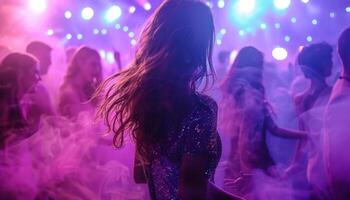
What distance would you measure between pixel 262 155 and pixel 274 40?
1325cm

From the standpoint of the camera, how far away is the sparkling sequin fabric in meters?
2.03

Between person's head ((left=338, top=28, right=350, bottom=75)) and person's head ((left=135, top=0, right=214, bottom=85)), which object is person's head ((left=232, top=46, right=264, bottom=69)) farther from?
person's head ((left=135, top=0, right=214, bottom=85))

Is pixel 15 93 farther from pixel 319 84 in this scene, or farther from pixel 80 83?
pixel 319 84

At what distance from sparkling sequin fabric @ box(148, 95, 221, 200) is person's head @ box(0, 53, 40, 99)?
287 cm

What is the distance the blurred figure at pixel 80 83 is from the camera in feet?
17.1

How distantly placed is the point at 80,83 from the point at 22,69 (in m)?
0.77

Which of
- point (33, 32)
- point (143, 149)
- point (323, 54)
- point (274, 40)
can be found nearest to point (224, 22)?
point (274, 40)

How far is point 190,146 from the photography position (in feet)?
6.68

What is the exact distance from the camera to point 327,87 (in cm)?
499

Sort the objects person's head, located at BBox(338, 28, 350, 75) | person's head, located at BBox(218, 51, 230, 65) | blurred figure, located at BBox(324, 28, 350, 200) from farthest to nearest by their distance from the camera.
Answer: person's head, located at BBox(218, 51, 230, 65), person's head, located at BBox(338, 28, 350, 75), blurred figure, located at BBox(324, 28, 350, 200)

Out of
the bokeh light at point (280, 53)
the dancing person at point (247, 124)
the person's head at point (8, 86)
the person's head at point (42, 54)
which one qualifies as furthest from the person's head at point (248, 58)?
the bokeh light at point (280, 53)

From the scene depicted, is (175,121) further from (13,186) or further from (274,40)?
(274,40)

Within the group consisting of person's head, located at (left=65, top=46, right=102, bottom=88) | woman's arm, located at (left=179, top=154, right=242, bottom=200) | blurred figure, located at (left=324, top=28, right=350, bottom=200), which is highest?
person's head, located at (left=65, top=46, right=102, bottom=88)

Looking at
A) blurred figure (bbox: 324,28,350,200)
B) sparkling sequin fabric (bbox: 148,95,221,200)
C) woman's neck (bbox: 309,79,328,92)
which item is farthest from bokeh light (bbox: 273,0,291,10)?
sparkling sequin fabric (bbox: 148,95,221,200)
